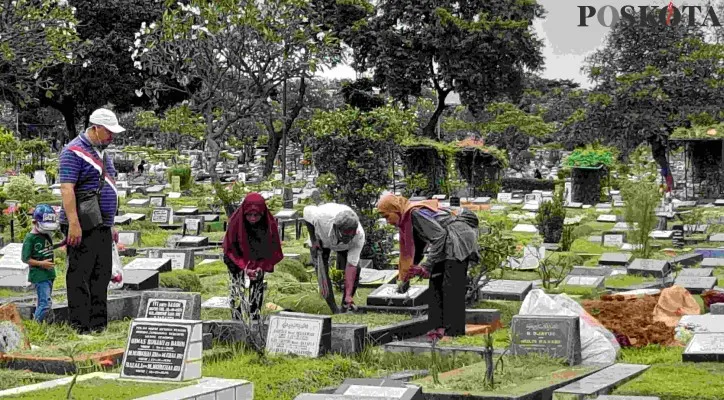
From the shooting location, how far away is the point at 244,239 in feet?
40.7

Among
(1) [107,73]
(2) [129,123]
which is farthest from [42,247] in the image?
(2) [129,123]

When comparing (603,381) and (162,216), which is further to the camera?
(162,216)

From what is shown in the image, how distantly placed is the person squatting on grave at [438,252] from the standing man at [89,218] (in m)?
2.67

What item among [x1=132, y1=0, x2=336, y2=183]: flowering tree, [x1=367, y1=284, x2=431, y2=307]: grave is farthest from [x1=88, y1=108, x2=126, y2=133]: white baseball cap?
[x1=132, y1=0, x2=336, y2=183]: flowering tree

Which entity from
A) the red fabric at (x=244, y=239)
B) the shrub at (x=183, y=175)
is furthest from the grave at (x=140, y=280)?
the shrub at (x=183, y=175)

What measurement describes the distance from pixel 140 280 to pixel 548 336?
607 centimetres

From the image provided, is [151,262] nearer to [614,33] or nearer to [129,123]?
[614,33]

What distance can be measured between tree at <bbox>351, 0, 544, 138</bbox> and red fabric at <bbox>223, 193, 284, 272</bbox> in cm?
3642

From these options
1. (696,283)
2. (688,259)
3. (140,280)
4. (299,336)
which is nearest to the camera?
(299,336)

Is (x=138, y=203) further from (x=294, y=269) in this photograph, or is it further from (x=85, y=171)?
(x=85, y=171)

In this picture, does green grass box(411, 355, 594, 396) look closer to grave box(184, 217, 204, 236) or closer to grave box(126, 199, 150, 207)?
grave box(184, 217, 204, 236)

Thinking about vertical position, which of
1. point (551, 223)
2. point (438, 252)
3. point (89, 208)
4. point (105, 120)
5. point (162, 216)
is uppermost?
point (105, 120)

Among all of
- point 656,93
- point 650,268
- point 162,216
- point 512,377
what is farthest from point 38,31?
point 656,93

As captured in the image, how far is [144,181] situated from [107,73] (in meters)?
6.12
